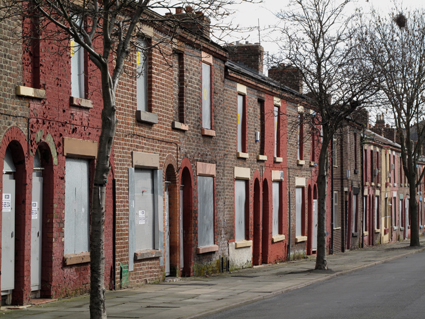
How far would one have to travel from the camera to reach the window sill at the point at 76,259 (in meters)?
13.9

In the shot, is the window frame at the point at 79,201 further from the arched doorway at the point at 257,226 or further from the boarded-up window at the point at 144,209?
the arched doorway at the point at 257,226

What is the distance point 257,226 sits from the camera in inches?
998

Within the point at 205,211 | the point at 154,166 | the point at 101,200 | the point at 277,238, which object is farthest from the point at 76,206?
the point at 277,238

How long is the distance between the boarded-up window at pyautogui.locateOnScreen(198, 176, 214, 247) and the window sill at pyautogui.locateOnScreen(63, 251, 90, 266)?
20.3 feet

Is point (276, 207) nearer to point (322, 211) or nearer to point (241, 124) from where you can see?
point (241, 124)

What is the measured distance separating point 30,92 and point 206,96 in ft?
29.3

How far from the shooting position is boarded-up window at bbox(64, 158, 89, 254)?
14.3 m

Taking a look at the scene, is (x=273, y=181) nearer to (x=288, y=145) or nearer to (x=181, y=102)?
(x=288, y=145)

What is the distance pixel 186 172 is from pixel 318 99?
488 centimetres

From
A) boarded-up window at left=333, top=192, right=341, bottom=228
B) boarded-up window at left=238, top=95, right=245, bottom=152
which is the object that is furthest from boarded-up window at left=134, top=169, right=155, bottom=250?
boarded-up window at left=333, top=192, right=341, bottom=228

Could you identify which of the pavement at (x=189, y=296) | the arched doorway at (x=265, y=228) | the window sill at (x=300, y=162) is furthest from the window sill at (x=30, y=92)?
the window sill at (x=300, y=162)

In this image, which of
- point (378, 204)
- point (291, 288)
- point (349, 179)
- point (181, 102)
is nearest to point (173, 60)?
point (181, 102)

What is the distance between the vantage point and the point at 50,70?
13641 millimetres

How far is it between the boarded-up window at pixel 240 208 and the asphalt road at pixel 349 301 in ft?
17.0
